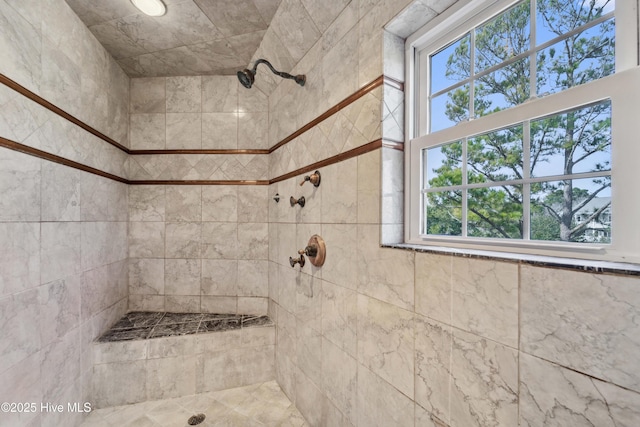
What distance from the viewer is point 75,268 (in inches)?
65.1

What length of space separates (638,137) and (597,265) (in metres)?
0.30

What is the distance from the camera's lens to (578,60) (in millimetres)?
709

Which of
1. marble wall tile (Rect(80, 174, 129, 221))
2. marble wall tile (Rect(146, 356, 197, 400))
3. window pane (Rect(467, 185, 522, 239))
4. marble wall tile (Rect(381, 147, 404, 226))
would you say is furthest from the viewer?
marble wall tile (Rect(146, 356, 197, 400))

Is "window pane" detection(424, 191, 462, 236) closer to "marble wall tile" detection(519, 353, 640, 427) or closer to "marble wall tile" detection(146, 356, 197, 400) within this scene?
"marble wall tile" detection(519, 353, 640, 427)

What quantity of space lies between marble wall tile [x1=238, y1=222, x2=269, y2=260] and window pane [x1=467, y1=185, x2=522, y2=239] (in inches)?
70.4

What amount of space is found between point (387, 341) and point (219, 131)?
85.9 inches

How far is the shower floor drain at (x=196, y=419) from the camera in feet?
5.55

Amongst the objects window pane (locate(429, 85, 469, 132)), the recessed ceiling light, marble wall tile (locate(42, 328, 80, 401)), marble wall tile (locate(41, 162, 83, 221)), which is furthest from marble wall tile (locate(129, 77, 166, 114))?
window pane (locate(429, 85, 469, 132))

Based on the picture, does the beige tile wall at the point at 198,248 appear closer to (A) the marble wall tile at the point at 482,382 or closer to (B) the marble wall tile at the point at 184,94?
(B) the marble wall tile at the point at 184,94

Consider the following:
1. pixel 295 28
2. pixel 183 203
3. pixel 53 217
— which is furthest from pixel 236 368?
pixel 295 28

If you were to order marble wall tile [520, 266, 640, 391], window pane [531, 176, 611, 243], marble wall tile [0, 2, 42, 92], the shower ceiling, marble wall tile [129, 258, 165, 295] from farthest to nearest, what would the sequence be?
marble wall tile [129, 258, 165, 295], the shower ceiling, marble wall tile [0, 2, 42, 92], window pane [531, 176, 611, 243], marble wall tile [520, 266, 640, 391]

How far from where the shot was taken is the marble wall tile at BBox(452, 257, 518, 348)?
0.69 m

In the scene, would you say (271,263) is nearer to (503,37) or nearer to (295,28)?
(295,28)

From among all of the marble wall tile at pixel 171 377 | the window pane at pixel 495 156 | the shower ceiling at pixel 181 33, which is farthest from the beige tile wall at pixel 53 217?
the window pane at pixel 495 156
